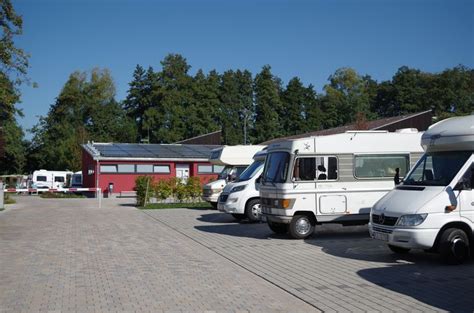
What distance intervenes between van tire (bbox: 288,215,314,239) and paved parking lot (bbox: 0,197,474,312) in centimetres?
39

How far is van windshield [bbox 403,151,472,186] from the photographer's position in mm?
10281

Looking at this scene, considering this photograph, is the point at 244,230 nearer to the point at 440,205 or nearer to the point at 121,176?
the point at 440,205

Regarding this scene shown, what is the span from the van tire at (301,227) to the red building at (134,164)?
2740 cm

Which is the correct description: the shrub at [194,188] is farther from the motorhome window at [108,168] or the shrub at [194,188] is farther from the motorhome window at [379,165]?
the motorhome window at [108,168]

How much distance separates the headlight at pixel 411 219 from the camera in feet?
31.7

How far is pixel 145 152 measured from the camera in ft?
147

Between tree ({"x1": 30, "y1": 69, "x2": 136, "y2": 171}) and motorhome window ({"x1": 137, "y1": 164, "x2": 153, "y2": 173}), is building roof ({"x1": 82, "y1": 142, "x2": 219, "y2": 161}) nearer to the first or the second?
motorhome window ({"x1": 137, "y1": 164, "x2": 153, "y2": 173})

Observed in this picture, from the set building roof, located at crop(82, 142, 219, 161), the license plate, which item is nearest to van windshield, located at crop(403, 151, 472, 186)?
the license plate

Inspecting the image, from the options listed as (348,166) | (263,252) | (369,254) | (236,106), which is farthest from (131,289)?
(236,106)

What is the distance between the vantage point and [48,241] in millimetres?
14180

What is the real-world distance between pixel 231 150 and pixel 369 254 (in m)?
12.8

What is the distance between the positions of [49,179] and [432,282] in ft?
157

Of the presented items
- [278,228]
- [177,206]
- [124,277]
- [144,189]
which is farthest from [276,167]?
[144,189]

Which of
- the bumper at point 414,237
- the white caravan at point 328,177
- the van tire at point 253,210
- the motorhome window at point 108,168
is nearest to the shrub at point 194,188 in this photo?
the van tire at point 253,210
